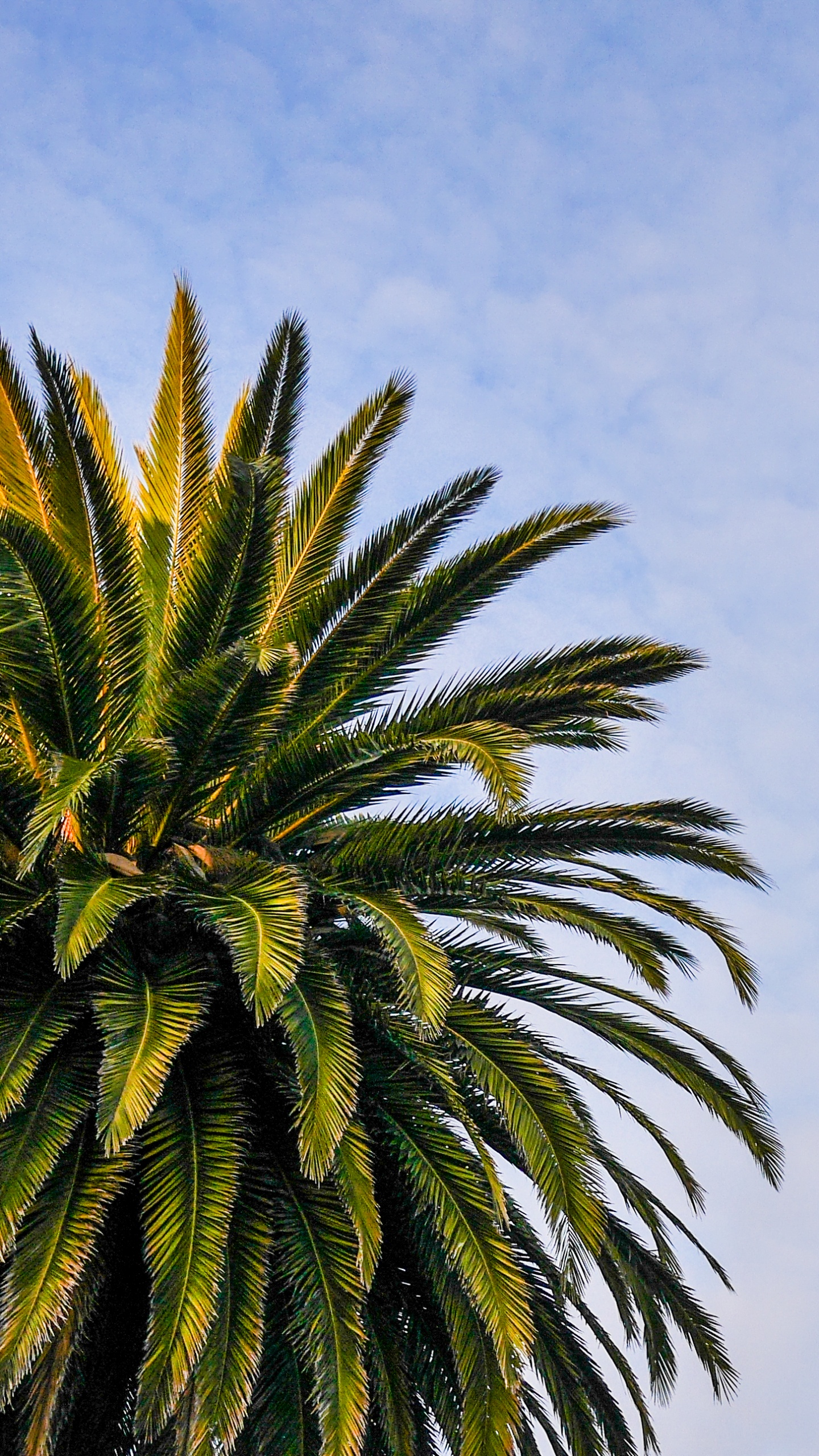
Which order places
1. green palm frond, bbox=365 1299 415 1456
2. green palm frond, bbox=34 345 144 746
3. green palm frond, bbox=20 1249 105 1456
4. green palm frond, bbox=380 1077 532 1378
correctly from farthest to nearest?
green palm frond, bbox=34 345 144 746 < green palm frond, bbox=365 1299 415 1456 < green palm frond, bbox=380 1077 532 1378 < green palm frond, bbox=20 1249 105 1456

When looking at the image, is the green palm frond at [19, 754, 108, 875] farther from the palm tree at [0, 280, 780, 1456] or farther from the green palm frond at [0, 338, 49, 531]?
the green palm frond at [0, 338, 49, 531]

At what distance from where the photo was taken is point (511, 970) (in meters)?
9.48

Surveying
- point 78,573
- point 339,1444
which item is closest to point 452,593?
point 78,573

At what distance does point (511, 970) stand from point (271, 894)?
2.34 metres

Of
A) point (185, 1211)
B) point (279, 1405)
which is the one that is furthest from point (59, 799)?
point (279, 1405)

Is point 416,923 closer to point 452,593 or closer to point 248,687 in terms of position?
point 248,687

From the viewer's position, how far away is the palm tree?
741 cm

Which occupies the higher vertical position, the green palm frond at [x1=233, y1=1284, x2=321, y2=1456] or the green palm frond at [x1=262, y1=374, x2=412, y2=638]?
the green palm frond at [x1=262, y1=374, x2=412, y2=638]

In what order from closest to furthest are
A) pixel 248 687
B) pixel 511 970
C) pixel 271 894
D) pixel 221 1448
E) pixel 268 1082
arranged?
pixel 221 1448 < pixel 271 894 < pixel 248 687 < pixel 268 1082 < pixel 511 970

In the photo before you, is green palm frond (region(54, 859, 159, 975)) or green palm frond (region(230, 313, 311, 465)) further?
green palm frond (region(230, 313, 311, 465))

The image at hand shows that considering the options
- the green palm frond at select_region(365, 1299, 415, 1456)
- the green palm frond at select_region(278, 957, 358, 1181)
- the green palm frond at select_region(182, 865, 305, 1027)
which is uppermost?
the green palm frond at select_region(182, 865, 305, 1027)

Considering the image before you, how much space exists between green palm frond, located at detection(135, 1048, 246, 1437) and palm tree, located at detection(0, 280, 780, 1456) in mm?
20

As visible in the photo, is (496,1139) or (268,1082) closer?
(268,1082)

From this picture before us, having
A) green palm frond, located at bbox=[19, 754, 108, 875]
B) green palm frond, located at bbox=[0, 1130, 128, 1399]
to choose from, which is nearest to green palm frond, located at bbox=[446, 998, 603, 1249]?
green palm frond, located at bbox=[0, 1130, 128, 1399]
